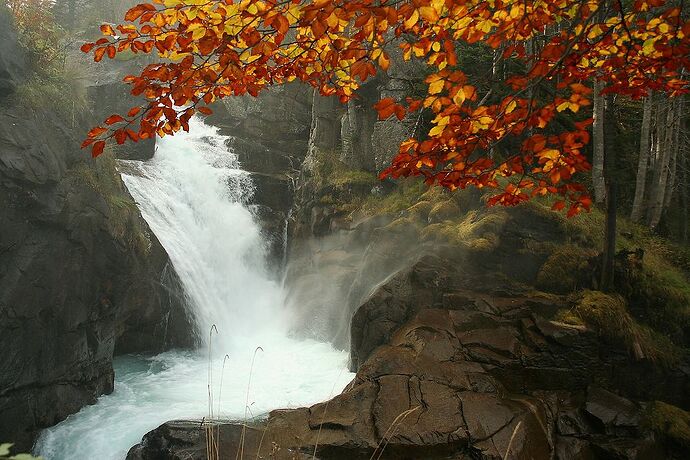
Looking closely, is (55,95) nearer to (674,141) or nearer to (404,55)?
(404,55)

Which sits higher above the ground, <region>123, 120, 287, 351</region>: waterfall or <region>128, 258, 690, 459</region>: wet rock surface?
<region>123, 120, 287, 351</region>: waterfall

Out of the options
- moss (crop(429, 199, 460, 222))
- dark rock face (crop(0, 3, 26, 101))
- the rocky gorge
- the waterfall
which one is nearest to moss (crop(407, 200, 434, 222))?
the rocky gorge

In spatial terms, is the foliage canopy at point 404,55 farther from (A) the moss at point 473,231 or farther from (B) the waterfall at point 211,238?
(B) the waterfall at point 211,238

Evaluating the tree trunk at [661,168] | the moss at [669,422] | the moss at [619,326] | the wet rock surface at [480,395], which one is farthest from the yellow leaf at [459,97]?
the tree trunk at [661,168]

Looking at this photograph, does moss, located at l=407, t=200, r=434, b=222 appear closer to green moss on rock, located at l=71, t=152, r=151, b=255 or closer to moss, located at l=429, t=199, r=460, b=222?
moss, located at l=429, t=199, r=460, b=222

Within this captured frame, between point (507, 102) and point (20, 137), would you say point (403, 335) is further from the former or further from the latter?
point (20, 137)

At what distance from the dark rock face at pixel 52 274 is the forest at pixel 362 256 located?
4 cm

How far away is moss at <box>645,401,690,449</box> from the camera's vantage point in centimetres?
573

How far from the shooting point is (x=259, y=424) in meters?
6.21

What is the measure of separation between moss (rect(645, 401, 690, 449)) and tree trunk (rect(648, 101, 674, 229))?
6347 millimetres

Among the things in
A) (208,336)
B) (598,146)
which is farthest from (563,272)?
(208,336)

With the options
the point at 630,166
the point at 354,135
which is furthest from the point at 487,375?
the point at 630,166

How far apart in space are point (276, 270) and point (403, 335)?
864 centimetres

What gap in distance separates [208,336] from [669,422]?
963 centimetres
